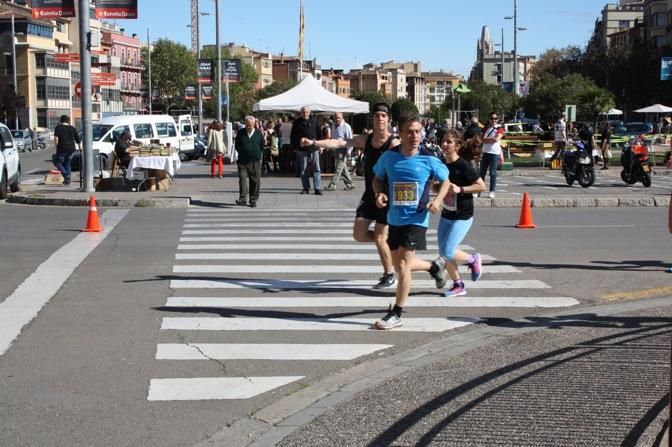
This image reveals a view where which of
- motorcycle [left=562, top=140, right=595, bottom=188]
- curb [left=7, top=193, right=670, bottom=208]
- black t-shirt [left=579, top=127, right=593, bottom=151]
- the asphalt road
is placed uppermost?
black t-shirt [left=579, top=127, right=593, bottom=151]

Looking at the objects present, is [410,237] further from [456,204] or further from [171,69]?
[171,69]

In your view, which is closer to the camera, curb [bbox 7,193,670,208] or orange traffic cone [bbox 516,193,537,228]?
orange traffic cone [bbox 516,193,537,228]

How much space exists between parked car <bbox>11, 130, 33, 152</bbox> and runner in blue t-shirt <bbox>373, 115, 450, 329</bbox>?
5616 cm

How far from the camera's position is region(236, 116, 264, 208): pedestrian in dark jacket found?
776 inches

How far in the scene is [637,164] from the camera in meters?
25.5

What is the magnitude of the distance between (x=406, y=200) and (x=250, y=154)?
11459 millimetres

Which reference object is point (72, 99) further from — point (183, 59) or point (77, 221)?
point (77, 221)

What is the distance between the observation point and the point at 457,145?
10.2 meters

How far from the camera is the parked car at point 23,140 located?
61750mm

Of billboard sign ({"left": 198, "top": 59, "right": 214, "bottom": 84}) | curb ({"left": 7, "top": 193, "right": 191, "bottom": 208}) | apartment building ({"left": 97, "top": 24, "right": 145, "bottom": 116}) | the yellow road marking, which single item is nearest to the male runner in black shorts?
the yellow road marking

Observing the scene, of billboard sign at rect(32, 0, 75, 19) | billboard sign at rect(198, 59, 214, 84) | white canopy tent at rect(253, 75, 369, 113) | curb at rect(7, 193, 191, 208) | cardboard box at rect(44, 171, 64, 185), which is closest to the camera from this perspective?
curb at rect(7, 193, 191, 208)

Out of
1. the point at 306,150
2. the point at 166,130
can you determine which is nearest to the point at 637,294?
the point at 306,150

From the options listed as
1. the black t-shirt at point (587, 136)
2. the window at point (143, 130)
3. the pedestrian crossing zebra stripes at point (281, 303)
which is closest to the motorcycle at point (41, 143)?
the window at point (143, 130)

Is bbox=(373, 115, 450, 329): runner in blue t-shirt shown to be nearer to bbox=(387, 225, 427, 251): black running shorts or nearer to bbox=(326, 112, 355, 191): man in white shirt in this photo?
bbox=(387, 225, 427, 251): black running shorts
